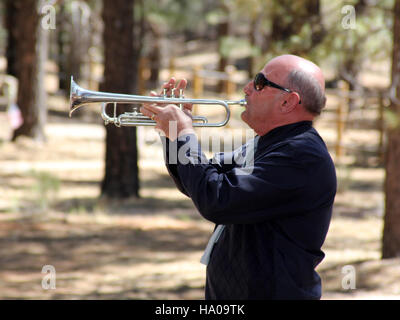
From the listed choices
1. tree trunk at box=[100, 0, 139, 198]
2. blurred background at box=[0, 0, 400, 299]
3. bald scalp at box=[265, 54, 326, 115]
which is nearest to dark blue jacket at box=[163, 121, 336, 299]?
bald scalp at box=[265, 54, 326, 115]

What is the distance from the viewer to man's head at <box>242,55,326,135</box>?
2.48m

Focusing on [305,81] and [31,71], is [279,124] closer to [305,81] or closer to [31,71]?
[305,81]

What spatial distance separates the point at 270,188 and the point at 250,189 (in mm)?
71

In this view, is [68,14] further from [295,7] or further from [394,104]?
[394,104]

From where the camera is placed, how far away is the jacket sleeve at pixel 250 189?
2.32 metres

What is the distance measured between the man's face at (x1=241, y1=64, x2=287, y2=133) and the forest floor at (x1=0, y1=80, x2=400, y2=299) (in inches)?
55.3

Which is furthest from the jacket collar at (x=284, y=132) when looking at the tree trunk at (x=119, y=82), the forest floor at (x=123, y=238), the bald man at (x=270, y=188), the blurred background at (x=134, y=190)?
the tree trunk at (x=119, y=82)

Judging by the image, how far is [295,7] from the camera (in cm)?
910

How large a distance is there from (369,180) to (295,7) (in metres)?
4.61

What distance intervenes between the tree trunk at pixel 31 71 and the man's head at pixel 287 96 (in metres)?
11.8

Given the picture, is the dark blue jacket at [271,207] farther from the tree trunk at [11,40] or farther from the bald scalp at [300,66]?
the tree trunk at [11,40]

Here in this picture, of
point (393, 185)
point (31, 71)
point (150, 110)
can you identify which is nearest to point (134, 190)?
point (393, 185)

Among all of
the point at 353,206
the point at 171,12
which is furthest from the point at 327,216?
the point at 171,12

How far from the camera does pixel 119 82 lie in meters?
8.97
